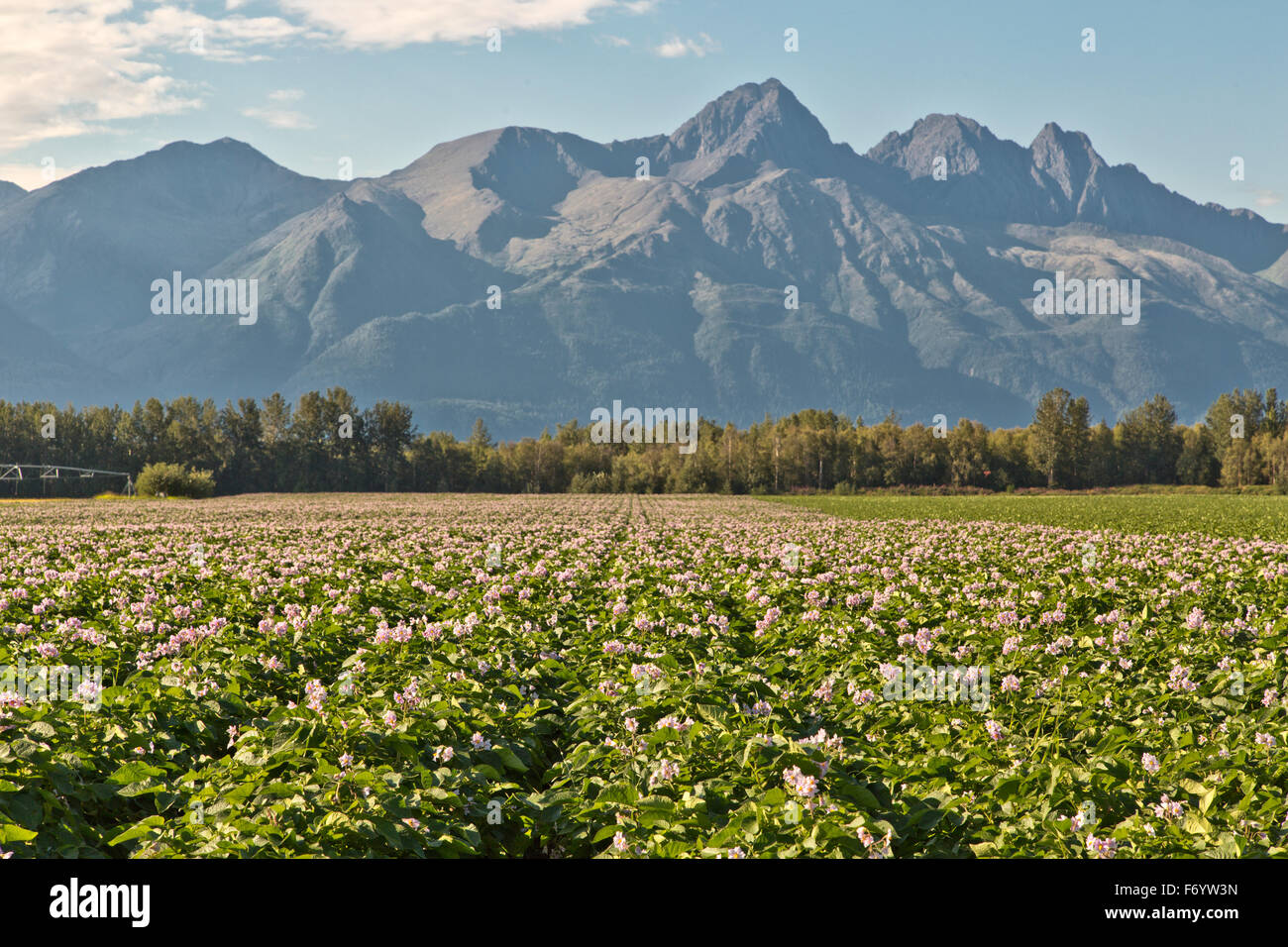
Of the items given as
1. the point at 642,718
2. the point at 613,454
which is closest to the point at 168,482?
the point at 613,454

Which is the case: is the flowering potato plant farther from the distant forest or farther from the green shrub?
the distant forest

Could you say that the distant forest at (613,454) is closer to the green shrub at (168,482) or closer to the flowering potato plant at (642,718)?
the green shrub at (168,482)

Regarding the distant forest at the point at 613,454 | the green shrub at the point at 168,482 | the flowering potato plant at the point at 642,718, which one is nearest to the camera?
the flowering potato plant at the point at 642,718

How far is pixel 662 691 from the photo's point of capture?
8703 mm

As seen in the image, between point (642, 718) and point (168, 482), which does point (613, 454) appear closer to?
point (168, 482)

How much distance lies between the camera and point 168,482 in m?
85.8

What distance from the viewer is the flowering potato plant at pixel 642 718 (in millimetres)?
6055

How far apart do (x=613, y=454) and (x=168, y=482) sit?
208 ft

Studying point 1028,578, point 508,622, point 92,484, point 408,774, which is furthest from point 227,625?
point 92,484

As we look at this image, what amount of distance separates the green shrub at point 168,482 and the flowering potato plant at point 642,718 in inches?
3010

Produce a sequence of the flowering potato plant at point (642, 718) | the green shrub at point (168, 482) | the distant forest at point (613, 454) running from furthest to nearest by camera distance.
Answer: the distant forest at point (613, 454) → the green shrub at point (168, 482) → the flowering potato plant at point (642, 718)

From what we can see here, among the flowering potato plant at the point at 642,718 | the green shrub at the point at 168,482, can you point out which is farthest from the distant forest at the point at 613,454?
the flowering potato plant at the point at 642,718

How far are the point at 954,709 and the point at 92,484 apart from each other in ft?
399
